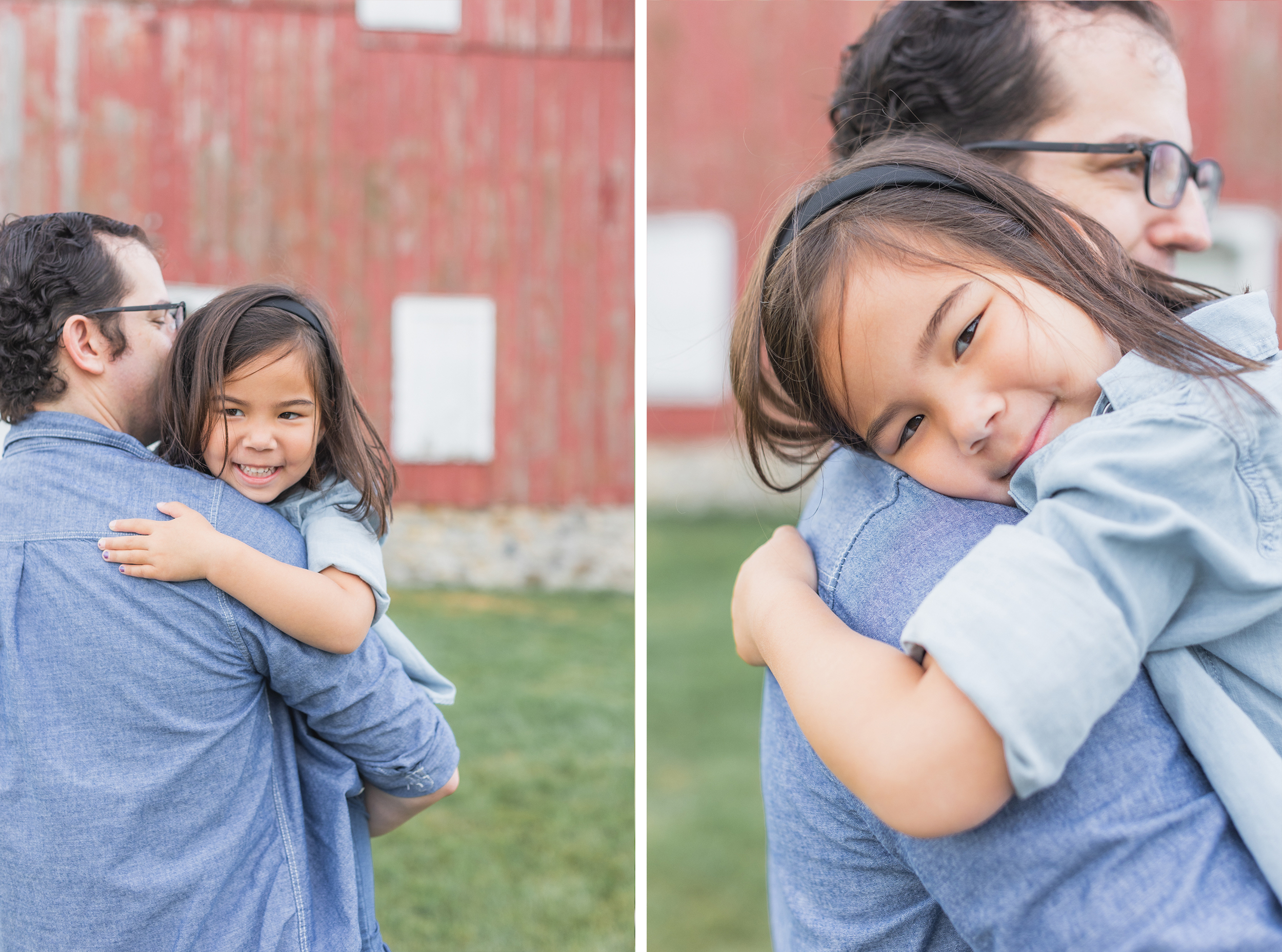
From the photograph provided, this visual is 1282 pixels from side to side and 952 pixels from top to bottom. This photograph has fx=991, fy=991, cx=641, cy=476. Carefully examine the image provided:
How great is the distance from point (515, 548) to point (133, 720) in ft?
26.6

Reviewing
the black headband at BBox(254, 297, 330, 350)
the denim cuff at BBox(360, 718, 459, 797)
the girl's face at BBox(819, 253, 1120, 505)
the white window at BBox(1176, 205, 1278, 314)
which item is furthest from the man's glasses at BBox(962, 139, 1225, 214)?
the white window at BBox(1176, 205, 1278, 314)

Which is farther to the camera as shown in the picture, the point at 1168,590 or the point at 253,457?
the point at 253,457

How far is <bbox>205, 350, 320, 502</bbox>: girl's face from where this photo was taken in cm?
175

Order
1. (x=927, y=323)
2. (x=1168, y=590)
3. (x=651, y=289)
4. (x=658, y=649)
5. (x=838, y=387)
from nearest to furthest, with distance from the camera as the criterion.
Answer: (x=1168, y=590) → (x=927, y=323) → (x=838, y=387) → (x=658, y=649) → (x=651, y=289)

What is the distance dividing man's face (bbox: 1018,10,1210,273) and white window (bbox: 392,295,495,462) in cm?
810

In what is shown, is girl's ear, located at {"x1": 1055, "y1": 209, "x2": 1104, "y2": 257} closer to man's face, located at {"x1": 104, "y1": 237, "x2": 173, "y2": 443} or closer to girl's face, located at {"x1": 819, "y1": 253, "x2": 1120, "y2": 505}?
girl's face, located at {"x1": 819, "y1": 253, "x2": 1120, "y2": 505}

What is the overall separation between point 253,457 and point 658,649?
19.8 ft

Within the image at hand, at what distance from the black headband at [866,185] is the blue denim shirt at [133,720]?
99 centimetres

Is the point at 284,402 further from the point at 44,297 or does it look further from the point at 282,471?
the point at 44,297

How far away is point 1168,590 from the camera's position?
98 cm

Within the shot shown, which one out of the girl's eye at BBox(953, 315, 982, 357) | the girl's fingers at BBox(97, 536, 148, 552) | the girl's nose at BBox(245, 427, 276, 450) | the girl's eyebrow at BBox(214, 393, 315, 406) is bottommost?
the girl's fingers at BBox(97, 536, 148, 552)

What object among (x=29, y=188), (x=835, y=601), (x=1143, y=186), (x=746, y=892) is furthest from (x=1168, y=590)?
(x=29, y=188)

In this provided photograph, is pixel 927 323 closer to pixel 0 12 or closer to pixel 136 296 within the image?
pixel 136 296

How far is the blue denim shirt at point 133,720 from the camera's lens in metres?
1.46
